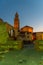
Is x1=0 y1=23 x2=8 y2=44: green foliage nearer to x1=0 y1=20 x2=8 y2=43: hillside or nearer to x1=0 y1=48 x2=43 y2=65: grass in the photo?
x1=0 y1=20 x2=8 y2=43: hillside

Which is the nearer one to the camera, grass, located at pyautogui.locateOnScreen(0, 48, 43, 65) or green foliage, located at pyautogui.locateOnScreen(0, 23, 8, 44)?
grass, located at pyautogui.locateOnScreen(0, 48, 43, 65)

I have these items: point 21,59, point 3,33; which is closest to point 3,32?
point 3,33

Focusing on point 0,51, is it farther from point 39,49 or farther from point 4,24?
point 39,49

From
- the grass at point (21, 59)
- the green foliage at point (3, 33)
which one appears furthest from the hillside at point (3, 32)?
the grass at point (21, 59)

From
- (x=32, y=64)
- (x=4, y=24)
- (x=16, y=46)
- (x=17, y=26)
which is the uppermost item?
(x=17, y=26)

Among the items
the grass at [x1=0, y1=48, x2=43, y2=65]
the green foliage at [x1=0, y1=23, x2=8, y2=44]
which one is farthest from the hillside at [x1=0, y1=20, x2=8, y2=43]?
the grass at [x1=0, y1=48, x2=43, y2=65]

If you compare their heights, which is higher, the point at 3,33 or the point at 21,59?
the point at 3,33

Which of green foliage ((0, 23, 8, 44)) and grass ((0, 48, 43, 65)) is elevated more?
green foliage ((0, 23, 8, 44))

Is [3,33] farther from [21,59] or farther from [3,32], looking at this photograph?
[21,59]

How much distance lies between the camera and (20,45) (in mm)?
7164

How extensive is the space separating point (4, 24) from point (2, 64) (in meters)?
2.80

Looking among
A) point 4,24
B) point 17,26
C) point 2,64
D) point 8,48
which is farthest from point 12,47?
point 17,26

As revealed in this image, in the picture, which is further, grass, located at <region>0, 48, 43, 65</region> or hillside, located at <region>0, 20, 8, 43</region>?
hillside, located at <region>0, 20, 8, 43</region>

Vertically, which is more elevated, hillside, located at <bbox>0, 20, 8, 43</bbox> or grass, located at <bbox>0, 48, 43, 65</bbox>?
hillside, located at <bbox>0, 20, 8, 43</bbox>
